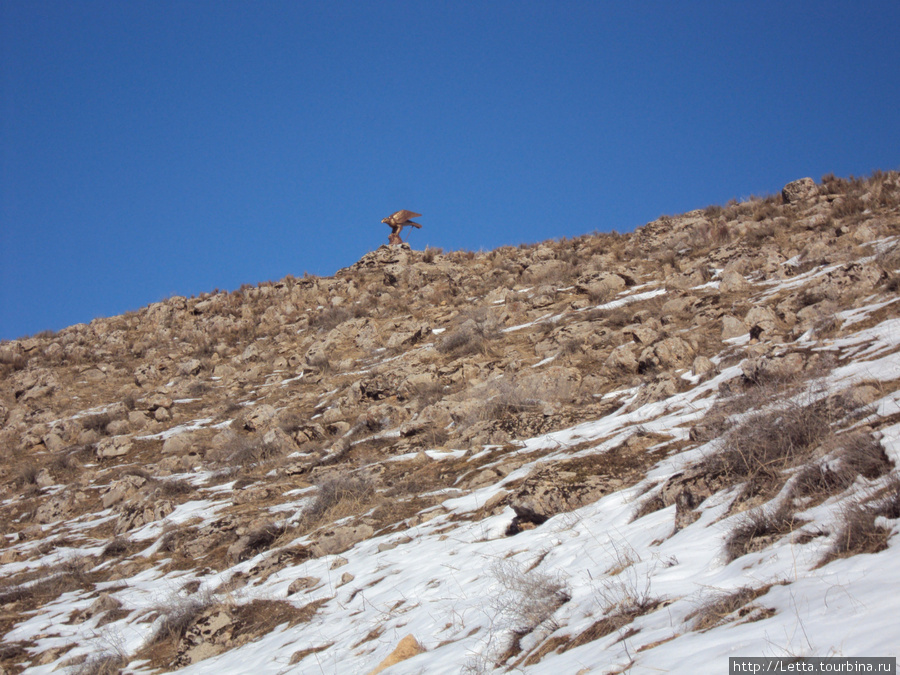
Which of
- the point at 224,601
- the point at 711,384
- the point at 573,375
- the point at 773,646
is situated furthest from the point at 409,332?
the point at 773,646

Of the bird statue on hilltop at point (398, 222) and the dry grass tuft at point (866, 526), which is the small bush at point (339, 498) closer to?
the dry grass tuft at point (866, 526)

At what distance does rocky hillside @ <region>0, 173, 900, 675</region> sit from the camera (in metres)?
2.75

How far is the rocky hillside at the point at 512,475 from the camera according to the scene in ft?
9.01

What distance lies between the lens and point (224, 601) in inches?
198

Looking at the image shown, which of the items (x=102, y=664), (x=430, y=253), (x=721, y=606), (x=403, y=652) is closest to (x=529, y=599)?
(x=403, y=652)

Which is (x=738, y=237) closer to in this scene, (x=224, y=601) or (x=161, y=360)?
(x=224, y=601)

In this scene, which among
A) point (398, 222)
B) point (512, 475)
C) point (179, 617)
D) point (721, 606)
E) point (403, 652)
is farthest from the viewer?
point (398, 222)

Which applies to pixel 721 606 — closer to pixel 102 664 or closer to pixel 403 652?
pixel 403 652

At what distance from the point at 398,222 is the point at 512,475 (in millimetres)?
15528

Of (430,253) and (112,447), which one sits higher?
(430,253)

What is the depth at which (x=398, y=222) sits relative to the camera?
20.5 meters

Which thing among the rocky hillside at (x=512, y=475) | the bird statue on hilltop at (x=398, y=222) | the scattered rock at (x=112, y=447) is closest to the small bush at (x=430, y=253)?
the bird statue on hilltop at (x=398, y=222)

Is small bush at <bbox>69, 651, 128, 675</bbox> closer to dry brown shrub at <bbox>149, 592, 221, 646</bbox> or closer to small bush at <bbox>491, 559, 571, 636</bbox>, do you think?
dry brown shrub at <bbox>149, 592, 221, 646</bbox>

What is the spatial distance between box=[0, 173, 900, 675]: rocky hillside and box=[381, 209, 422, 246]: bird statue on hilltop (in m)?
5.54
